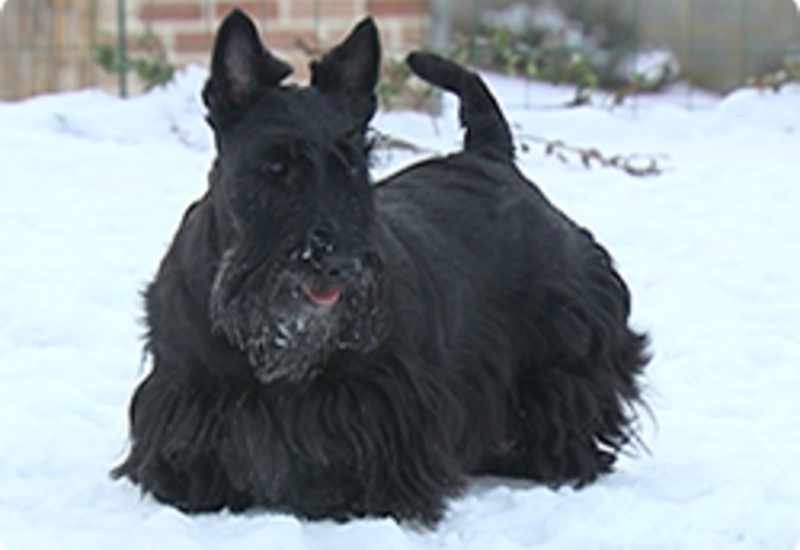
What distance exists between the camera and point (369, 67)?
339 cm

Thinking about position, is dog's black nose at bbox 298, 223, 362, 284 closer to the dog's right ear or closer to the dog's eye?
the dog's eye

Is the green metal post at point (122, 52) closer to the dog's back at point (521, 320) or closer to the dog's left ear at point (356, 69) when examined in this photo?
the dog's back at point (521, 320)

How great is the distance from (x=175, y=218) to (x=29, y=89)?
2.55 m

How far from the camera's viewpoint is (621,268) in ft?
19.1

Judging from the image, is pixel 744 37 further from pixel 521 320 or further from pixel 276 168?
pixel 276 168

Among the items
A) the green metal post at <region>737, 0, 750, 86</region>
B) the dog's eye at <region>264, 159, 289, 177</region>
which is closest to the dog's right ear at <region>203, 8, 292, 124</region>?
the dog's eye at <region>264, 159, 289, 177</region>

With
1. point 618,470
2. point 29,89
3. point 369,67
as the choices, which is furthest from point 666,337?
point 29,89

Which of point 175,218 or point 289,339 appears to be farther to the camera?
point 175,218

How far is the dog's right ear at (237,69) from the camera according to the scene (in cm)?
327

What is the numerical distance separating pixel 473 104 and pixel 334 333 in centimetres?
124

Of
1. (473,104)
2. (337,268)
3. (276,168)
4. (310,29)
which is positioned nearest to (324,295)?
(337,268)

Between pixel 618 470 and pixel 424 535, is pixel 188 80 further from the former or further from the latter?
pixel 424 535

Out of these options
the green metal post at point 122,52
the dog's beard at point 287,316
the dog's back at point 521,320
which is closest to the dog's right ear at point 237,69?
the dog's beard at point 287,316

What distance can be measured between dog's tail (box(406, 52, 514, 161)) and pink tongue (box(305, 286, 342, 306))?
4.10 ft
